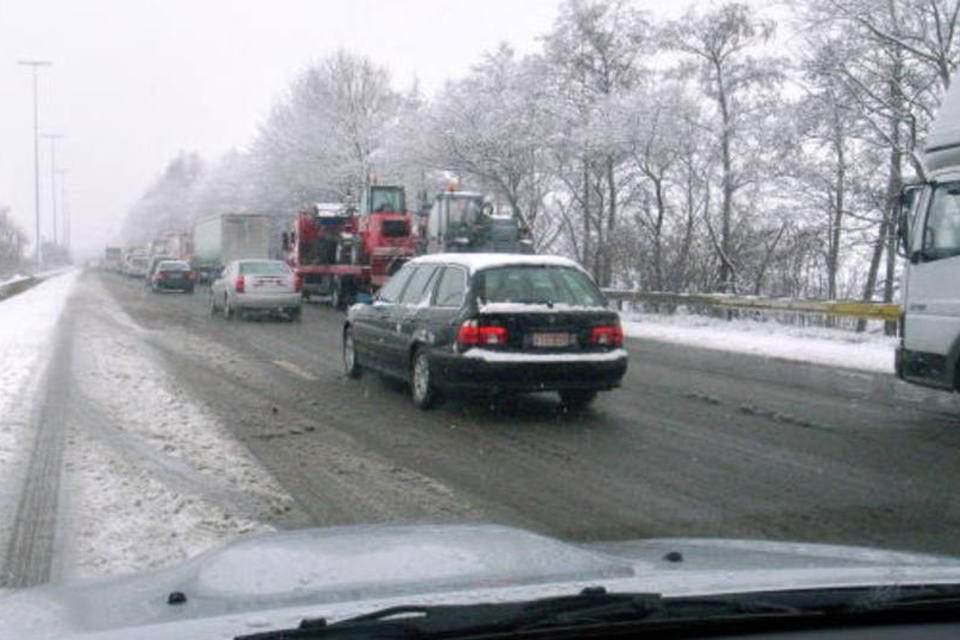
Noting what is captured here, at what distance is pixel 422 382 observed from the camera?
1104 centimetres

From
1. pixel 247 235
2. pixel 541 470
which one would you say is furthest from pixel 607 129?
pixel 541 470

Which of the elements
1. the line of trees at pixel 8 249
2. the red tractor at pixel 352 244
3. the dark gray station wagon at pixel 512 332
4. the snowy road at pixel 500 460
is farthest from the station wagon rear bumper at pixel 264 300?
the line of trees at pixel 8 249

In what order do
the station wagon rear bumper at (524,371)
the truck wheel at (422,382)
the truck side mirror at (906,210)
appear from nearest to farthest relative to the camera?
the station wagon rear bumper at (524,371) → the truck side mirror at (906,210) → the truck wheel at (422,382)

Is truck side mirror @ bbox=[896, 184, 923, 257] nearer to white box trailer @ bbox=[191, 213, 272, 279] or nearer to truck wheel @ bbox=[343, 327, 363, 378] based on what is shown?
truck wheel @ bbox=[343, 327, 363, 378]

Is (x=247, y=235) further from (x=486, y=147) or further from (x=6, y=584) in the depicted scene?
(x=6, y=584)

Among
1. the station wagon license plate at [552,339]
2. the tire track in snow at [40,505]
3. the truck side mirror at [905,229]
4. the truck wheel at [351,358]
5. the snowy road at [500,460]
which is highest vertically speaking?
the truck side mirror at [905,229]

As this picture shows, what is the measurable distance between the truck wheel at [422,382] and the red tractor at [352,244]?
60.4 feet

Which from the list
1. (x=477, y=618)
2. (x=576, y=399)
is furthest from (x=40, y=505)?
(x=576, y=399)

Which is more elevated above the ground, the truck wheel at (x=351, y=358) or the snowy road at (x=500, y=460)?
the truck wheel at (x=351, y=358)

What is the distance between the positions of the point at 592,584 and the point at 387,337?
940cm

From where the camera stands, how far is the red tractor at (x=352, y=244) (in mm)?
30203

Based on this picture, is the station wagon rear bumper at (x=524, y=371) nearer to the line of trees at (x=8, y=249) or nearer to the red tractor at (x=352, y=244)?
the red tractor at (x=352, y=244)

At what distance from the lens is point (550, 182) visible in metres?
→ 44.8

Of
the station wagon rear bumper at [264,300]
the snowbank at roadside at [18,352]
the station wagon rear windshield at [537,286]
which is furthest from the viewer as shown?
the station wagon rear bumper at [264,300]
